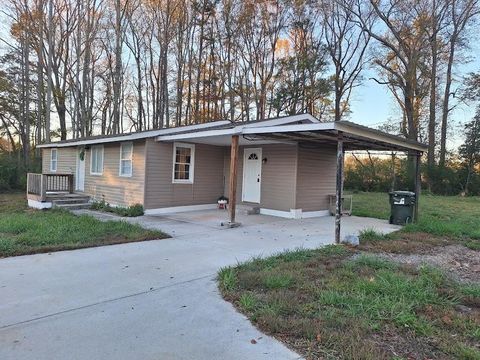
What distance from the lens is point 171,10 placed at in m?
21.9

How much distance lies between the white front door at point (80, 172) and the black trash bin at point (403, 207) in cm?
1081

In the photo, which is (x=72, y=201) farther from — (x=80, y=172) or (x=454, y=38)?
(x=454, y=38)

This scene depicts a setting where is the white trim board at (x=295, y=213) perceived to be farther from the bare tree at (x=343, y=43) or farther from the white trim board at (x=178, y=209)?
the bare tree at (x=343, y=43)

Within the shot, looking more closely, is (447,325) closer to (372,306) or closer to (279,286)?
(372,306)

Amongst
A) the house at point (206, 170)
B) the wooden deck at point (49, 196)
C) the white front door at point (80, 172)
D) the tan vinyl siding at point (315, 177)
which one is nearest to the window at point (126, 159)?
the house at point (206, 170)

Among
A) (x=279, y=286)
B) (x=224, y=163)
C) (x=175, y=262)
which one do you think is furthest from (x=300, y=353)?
(x=224, y=163)

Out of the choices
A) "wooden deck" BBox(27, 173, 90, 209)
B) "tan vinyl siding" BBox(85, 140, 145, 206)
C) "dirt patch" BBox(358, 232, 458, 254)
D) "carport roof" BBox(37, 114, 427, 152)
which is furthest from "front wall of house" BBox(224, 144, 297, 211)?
"wooden deck" BBox(27, 173, 90, 209)

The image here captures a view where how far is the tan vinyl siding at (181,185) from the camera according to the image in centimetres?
1077

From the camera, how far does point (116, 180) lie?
11852 mm

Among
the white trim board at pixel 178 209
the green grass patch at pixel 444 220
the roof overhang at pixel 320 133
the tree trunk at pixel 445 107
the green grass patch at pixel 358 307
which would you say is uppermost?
the tree trunk at pixel 445 107

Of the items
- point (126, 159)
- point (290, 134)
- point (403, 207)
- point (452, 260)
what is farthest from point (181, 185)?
point (452, 260)

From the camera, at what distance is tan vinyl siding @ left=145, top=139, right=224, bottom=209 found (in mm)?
10773

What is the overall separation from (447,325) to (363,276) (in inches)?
55.1

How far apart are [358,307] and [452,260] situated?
11.2 feet
